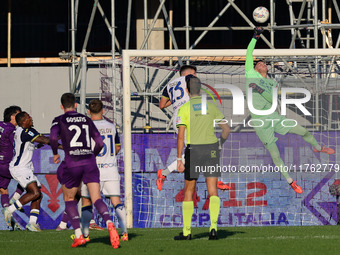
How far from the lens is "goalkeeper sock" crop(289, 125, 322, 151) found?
13504 mm

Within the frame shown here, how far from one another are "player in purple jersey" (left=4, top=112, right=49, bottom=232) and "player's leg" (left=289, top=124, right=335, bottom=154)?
393 cm

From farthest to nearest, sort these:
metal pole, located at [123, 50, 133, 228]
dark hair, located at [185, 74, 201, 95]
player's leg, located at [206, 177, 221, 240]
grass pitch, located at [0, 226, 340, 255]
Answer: metal pole, located at [123, 50, 133, 228]
dark hair, located at [185, 74, 201, 95]
player's leg, located at [206, 177, 221, 240]
grass pitch, located at [0, 226, 340, 255]

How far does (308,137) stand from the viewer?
1373 cm

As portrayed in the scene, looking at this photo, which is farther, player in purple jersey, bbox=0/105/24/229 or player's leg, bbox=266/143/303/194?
player in purple jersey, bbox=0/105/24/229

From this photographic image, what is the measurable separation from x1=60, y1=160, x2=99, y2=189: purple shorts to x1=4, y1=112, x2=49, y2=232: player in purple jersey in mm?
3553

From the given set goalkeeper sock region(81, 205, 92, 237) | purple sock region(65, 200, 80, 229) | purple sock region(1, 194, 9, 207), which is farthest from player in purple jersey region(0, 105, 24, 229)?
purple sock region(65, 200, 80, 229)

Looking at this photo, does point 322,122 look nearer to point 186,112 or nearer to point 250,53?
point 250,53

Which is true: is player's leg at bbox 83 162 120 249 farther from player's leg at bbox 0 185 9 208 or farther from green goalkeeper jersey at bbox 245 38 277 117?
player's leg at bbox 0 185 9 208

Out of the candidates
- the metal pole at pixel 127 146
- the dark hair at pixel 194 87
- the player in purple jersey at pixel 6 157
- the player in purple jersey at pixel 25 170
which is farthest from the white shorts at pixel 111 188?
the player in purple jersey at pixel 6 157

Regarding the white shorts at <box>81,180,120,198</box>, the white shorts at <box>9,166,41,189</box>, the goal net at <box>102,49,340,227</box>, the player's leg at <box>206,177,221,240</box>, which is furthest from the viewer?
the goal net at <box>102,49,340,227</box>

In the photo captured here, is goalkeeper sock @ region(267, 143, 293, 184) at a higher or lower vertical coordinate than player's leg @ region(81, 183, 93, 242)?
higher

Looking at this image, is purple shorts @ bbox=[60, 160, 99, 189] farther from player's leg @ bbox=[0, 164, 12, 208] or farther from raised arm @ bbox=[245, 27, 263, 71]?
player's leg @ bbox=[0, 164, 12, 208]

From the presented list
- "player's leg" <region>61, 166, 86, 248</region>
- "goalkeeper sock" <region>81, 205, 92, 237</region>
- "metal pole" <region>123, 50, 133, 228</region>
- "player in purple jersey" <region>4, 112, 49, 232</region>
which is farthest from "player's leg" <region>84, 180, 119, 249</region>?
"player in purple jersey" <region>4, 112, 49, 232</region>

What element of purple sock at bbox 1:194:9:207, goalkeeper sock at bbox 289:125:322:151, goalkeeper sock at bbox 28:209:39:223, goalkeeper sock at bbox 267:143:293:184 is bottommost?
goalkeeper sock at bbox 28:209:39:223
